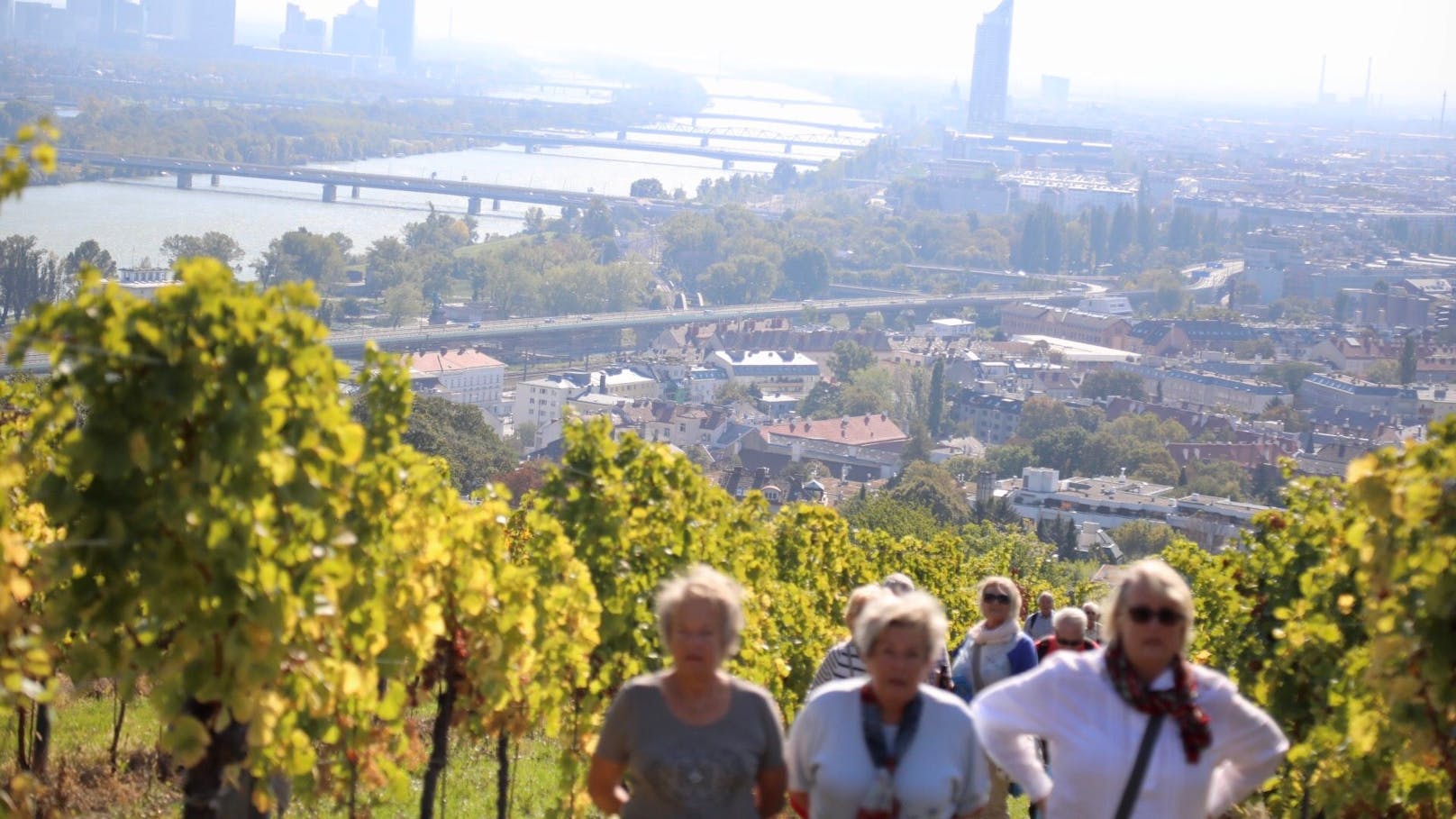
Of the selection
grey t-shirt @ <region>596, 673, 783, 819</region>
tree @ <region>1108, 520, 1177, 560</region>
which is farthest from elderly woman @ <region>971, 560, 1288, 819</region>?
tree @ <region>1108, 520, 1177, 560</region>

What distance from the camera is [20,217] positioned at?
49.8m

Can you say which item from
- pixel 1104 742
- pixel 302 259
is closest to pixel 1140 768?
pixel 1104 742

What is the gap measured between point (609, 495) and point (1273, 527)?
2032 mm

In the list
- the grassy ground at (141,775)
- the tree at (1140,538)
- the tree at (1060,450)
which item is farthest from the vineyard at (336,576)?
the tree at (1060,450)

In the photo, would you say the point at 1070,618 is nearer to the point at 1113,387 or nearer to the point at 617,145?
the point at 1113,387

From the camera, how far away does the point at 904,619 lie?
2275mm

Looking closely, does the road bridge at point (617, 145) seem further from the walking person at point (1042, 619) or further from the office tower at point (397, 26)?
the walking person at point (1042, 619)

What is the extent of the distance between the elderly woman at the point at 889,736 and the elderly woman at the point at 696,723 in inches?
2.8

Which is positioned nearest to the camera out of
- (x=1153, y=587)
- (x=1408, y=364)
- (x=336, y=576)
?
(x=1153, y=587)

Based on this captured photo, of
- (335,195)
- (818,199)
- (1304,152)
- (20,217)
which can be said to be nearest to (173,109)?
(335,195)

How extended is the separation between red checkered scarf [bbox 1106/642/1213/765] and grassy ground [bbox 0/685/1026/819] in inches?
91.0

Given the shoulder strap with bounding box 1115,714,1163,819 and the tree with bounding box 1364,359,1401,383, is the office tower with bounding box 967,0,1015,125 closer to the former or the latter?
the tree with bounding box 1364,359,1401,383

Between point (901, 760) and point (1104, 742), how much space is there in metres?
0.23

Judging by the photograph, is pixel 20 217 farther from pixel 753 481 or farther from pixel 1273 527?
pixel 1273 527
